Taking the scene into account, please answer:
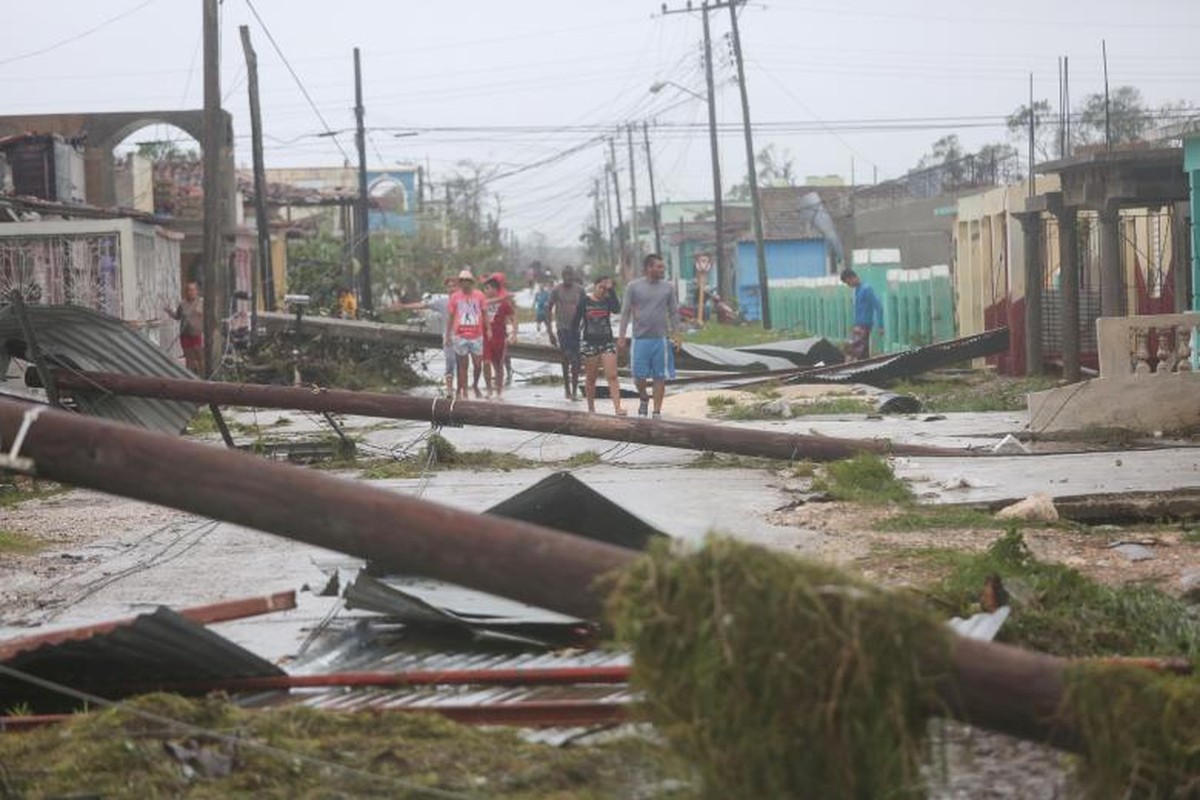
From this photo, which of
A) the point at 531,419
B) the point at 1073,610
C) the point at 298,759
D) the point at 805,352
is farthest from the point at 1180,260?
the point at 298,759

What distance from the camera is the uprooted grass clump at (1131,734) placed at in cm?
437

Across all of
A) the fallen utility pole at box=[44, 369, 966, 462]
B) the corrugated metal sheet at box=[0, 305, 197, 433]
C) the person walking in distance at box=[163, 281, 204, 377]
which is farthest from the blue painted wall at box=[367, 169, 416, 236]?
the fallen utility pole at box=[44, 369, 966, 462]

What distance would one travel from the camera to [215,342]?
2752cm

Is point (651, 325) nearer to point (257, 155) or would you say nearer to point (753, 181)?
point (257, 155)

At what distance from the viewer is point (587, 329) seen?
21.5 meters

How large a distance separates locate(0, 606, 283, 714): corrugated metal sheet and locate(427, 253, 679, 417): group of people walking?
1311 centimetres

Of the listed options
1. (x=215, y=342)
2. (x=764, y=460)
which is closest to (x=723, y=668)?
(x=764, y=460)

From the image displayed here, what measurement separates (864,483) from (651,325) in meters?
6.93

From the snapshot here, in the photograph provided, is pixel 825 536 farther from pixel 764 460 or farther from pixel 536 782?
pixel 536 782

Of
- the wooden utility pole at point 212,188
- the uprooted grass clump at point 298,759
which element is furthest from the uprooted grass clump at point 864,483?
the wooden utility pole at point 212,188

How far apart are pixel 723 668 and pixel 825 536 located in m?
6.82

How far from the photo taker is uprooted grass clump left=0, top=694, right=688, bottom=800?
205 inches

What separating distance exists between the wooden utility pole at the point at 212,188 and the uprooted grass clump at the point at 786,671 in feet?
76.5

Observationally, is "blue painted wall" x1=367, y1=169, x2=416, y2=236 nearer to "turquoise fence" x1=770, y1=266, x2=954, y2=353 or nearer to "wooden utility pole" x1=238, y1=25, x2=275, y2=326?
"turquoise fence" x1=770, y1=266, x2=954, y2=353
